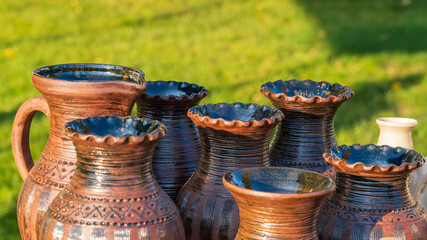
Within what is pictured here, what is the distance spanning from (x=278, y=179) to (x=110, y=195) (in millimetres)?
467

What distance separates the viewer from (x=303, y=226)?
5.04 feet

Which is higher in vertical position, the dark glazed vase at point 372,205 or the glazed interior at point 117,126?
the glazed interior at point 117,126

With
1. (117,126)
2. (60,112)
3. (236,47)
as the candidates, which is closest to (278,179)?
(117,126)

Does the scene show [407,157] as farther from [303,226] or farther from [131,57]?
[131,57]

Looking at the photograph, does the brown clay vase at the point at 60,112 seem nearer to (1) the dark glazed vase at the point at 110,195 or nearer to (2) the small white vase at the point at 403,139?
(1) the dark glazed vase at the point at 110,195

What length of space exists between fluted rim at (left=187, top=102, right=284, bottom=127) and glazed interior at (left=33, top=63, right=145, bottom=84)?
1.03 ft

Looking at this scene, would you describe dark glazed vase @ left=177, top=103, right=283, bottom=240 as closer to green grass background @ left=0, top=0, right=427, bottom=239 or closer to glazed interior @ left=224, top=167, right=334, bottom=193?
glazed interior @ left=224, top=167, right=334, bottom=193

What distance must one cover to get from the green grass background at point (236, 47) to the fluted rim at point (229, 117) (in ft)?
8.46

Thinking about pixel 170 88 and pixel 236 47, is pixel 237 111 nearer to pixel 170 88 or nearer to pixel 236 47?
pixel 170 88

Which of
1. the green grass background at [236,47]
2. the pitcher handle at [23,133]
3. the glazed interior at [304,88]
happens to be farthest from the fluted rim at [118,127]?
the green grass background at [236,47]

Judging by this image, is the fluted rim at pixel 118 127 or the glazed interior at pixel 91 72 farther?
the glazed interior at pixel 91 72

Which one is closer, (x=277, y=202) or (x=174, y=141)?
(x=277, y=202)

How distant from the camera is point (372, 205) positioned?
67.9 inches

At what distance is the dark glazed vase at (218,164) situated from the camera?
1.78 m
